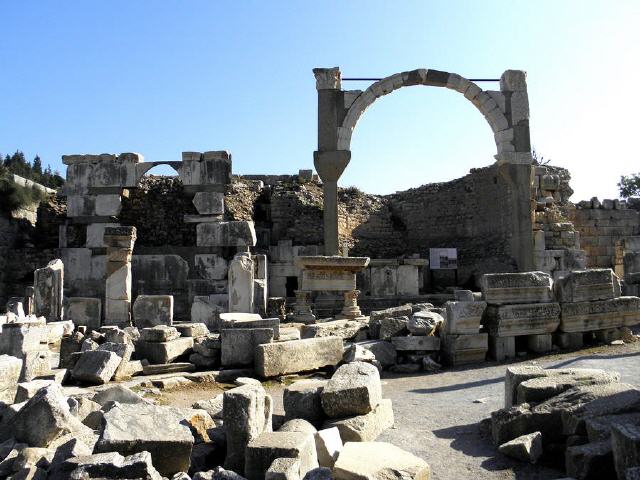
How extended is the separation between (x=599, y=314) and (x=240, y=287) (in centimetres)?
629

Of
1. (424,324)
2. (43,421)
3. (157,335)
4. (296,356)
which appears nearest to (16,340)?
(157,335)

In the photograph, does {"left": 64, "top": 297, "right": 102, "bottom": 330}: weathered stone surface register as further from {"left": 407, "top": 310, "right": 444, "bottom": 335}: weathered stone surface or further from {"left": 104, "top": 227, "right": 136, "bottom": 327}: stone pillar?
{"left": 407, "top": 310, "right": 444, "bottom": 335}: weathered stone surface

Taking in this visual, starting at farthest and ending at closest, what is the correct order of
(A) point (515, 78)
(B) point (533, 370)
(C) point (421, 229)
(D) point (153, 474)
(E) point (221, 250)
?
(C) point (421, 229) → (A) point (515, 78) → (E) point (221, 250) → (B) point (533, 370) → (D) point (153, 474)

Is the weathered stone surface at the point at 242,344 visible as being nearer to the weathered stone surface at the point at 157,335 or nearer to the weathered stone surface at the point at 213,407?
the weathered stone surface at the point at 157,335

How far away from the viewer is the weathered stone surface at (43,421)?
3844mm

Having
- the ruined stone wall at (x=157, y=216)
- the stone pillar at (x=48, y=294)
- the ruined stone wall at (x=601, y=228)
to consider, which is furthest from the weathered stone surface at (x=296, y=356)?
the ruined stone wall at (x=601, y=228)

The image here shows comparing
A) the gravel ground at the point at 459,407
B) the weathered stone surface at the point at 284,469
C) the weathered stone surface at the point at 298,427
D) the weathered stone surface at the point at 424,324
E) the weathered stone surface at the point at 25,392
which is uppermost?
the weathered stone surface at the point at 424,324

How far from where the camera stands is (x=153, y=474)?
3121mm

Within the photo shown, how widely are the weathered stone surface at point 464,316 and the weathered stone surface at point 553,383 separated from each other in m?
2.78

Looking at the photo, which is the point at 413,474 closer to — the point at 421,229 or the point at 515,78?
the point at 515,78

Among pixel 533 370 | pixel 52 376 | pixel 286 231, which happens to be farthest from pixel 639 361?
pixel 286 231

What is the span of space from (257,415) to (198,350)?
3908mm

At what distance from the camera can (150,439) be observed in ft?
11.6

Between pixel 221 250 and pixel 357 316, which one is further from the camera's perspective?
pixel 221 250
